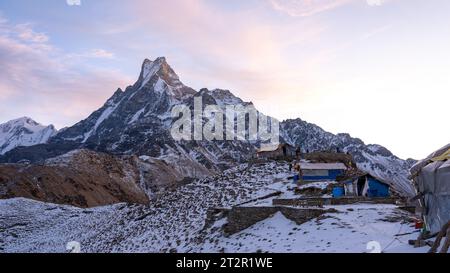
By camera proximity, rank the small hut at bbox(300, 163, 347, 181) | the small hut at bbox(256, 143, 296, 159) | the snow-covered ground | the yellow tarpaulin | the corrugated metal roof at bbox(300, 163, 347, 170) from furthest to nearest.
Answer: the small hut at bbox(256, 143, 296, 159) → the corrugated metal roof at bbox(300, 163, 347, 170) → the small hut at bbox(300, 163, 347, 181) → the snow-covered ground → the yellow tarpaulin

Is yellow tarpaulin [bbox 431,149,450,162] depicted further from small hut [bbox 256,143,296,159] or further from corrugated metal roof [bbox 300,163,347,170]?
small hut [bbox 256,143,296,159]

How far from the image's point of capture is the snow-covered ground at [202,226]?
21.6m

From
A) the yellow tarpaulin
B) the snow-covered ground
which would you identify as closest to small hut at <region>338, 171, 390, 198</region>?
the snow-covered ground

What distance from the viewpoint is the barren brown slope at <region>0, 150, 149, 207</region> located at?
3529 inches

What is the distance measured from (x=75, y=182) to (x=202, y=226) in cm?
7113

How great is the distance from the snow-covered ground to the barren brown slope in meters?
18.6

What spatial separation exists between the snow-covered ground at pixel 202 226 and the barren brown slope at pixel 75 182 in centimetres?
1857

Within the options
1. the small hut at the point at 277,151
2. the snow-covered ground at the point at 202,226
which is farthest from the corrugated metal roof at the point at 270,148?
the snow-covered ground at the point at 202,226

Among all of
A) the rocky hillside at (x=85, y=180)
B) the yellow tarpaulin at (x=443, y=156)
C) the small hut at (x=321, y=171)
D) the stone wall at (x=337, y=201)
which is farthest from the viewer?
the rocky hillside at (x=85, y=180)

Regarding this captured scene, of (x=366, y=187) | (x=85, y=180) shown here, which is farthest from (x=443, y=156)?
(x=85, y=180)

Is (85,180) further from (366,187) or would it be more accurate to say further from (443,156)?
(443,156)

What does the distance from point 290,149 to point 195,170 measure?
321 ft

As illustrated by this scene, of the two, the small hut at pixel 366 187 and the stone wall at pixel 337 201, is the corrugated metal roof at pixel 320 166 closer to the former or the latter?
the small hut at pixel 366 187
